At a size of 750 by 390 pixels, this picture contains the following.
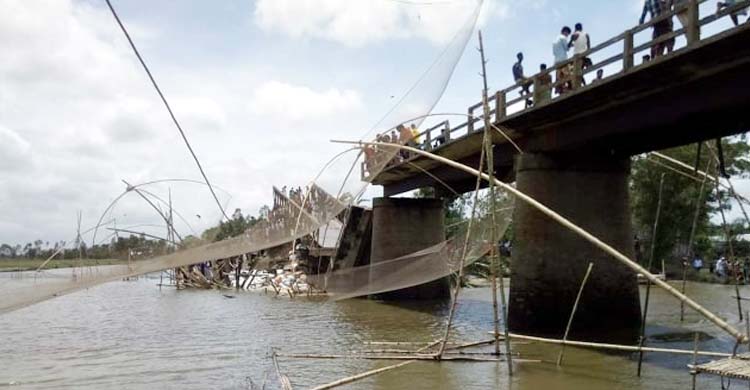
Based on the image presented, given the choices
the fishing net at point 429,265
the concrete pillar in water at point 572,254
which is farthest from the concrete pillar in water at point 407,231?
the concrete pillar in water at point 572,254

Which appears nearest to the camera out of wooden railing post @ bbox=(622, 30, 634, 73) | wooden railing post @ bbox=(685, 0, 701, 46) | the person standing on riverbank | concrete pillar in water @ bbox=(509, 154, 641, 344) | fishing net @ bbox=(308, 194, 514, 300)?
wooden railing post @ bbox=(685, 0, 701, 46)

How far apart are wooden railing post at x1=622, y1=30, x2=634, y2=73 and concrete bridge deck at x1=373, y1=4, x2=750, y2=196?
2cm

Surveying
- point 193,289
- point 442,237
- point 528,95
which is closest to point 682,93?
point 528,95

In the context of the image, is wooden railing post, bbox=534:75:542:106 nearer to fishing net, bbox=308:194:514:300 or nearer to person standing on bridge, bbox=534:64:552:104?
person standing on bridge, bbox=534:64:552:104

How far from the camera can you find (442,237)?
28.6m

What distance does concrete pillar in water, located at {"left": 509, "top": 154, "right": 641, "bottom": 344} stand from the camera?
1647 cm

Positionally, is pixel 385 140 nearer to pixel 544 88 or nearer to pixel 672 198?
pixel 544 88

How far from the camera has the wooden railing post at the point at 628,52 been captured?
43.1 ft

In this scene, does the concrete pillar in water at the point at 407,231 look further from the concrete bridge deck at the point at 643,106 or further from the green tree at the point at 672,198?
the green tree at the point at 672,198

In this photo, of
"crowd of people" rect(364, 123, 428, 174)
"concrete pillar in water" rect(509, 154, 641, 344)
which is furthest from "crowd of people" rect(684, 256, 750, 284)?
"crowd of people" rect(364, 123, 428, 174)

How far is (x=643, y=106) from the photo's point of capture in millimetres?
14070

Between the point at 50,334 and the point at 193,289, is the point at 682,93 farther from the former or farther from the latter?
the point at 193,289

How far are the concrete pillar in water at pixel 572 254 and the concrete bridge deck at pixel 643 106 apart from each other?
61 centimetres

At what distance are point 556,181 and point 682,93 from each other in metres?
4.33
